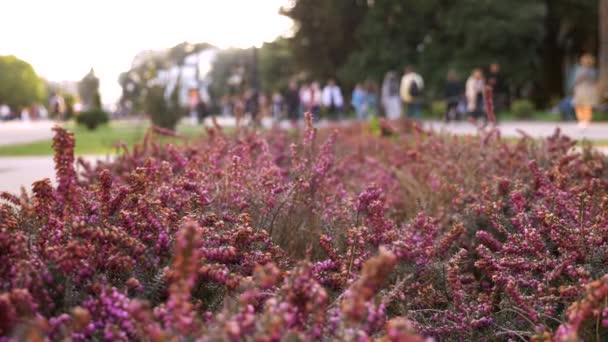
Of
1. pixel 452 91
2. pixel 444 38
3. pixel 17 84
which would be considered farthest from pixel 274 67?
pixel 17 84

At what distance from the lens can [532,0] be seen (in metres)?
42.8

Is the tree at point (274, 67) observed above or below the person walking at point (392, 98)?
above

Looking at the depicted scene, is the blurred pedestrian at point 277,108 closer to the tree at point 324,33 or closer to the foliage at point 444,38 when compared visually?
the tree at point 324,33

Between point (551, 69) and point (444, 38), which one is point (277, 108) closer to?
point (444, 38)

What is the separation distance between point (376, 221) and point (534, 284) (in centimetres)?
69

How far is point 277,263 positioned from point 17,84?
14589 cm

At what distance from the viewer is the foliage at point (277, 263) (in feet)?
6.24

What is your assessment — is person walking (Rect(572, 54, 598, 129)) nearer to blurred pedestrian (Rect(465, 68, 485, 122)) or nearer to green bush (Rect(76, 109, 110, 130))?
blurred pedestrian (Rect(465, 68, 485, 122))

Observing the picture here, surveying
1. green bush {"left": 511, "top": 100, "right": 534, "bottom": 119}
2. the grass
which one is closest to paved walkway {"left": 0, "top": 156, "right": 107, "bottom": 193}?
the grass

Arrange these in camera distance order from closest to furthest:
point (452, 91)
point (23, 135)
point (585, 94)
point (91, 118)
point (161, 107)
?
point (585, 94) → point (161, 107) → point (452, 91) → point (23, 135) → point (91, 118)

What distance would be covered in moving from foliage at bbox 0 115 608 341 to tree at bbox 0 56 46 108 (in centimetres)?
13952

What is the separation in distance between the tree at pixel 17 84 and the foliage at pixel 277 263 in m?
140

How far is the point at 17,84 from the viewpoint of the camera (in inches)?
5492

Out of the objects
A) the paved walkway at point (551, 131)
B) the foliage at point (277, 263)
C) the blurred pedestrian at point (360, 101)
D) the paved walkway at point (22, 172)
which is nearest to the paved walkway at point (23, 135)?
the paved walkway at point (22, 172)
